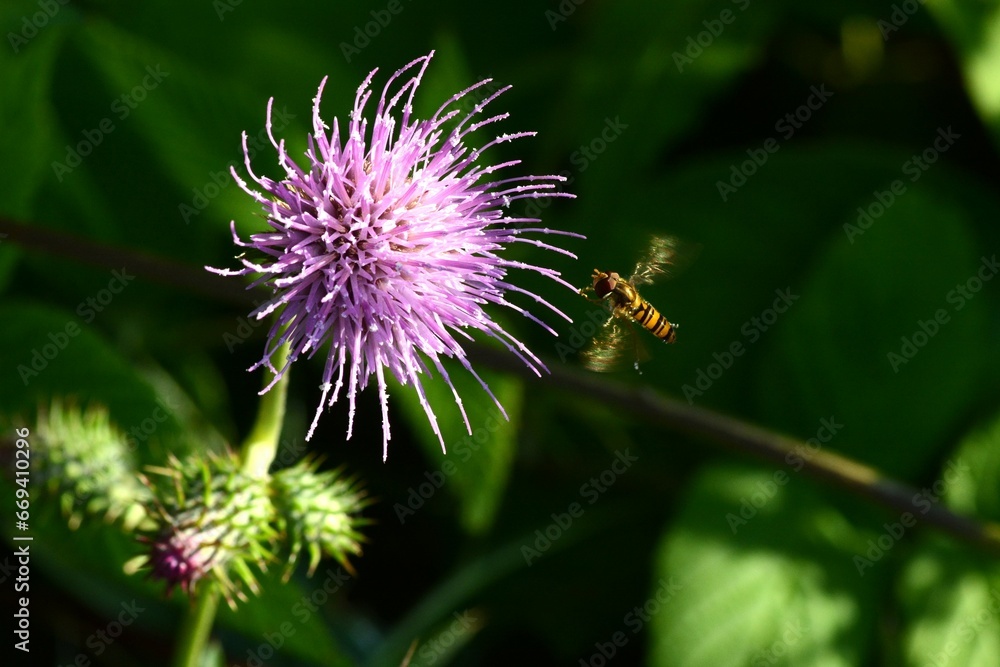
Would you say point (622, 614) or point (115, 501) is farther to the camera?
point (622, 614)

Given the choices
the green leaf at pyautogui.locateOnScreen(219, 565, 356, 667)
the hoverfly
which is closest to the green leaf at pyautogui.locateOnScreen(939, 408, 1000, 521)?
the hoverfly

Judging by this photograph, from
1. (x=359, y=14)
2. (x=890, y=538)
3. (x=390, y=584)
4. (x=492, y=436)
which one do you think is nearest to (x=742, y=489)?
(x=890, y=538)

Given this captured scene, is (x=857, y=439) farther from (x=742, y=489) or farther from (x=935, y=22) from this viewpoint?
(x=935, y=22)

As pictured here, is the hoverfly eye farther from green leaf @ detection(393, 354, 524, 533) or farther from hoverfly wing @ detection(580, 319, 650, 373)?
green leaf @ detection(393, 354, 524, 533)

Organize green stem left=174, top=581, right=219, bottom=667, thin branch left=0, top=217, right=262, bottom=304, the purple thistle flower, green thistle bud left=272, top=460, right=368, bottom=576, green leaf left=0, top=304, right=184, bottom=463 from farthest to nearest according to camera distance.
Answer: green leaf left=0, top=304, right=184, bottom=463 < thin branch left=0, top=217, right=262, bottom=304 < green stem left=174, top=581, right=219, bottom=667 < green thistle bud left=272, top=460, right=368, bottom=576 < the purple thistle flower

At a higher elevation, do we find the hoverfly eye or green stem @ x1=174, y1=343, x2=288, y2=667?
the hoverfly eye

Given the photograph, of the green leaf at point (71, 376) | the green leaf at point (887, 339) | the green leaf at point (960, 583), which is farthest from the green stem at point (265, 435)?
the green leaf at point (960, 583)
